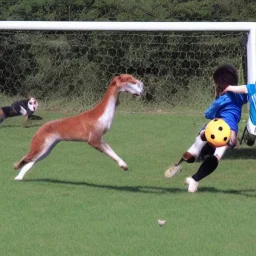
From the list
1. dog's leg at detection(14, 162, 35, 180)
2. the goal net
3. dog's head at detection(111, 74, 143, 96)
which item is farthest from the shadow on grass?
the goal net

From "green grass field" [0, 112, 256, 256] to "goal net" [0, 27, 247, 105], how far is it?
4.79m

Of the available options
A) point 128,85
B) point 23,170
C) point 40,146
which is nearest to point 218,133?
point 128,85

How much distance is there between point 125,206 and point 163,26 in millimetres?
6561

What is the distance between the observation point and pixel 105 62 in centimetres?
→ 1844

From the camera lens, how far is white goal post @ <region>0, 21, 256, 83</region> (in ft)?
43.1

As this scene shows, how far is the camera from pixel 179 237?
7.29 metres

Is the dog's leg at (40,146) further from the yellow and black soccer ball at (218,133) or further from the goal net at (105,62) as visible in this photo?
the goal net at (105,62)

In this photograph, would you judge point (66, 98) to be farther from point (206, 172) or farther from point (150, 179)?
point (206, 172)

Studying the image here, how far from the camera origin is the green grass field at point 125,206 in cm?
702

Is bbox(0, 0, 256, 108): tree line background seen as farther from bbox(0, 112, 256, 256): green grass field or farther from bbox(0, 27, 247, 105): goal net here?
bbox(0, 112, 256, 256): green grass field

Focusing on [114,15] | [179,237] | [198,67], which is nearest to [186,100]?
[198,67]

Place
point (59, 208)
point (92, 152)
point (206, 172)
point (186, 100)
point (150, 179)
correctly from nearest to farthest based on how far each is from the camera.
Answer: point (59, 208) < point (206, 172) < point (150, 179) < point (92, 152) < point (186, 100)

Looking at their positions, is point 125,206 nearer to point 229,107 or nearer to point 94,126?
point 94,126

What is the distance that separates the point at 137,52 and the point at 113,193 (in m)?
9.25
